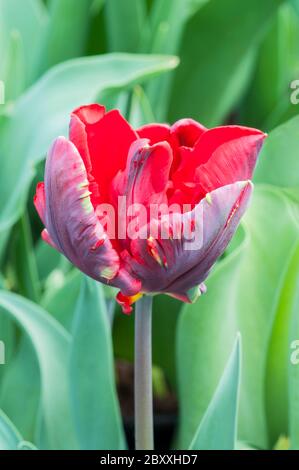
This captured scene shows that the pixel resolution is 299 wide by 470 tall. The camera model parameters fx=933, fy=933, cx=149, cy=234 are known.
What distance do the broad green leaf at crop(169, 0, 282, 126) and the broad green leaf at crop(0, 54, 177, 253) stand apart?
18 centimetres

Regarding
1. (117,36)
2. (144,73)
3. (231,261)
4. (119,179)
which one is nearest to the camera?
(119,179)

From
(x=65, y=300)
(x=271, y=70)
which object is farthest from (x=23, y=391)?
(x=271, y=70)

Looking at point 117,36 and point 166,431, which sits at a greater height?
point 117,36

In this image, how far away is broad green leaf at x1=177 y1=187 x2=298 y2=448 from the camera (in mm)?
595

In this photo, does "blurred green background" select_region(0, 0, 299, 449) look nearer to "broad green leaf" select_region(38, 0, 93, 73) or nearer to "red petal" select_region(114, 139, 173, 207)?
"broad green leaf" select_region(38, 0, 93, 73)

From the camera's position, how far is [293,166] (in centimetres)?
59

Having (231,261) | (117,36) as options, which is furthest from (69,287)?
(117,36)

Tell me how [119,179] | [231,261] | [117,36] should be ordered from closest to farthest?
[119,179] < [231,261] < [117,36]

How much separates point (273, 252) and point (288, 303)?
0.04 meters

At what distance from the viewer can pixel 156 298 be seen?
73 cm

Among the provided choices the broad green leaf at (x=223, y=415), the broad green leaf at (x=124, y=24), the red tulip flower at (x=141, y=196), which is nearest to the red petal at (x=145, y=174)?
the red tulip flower at (x=141, y=196)

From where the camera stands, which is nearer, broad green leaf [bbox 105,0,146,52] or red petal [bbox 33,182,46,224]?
red petal [bbox 33,182,46,224]

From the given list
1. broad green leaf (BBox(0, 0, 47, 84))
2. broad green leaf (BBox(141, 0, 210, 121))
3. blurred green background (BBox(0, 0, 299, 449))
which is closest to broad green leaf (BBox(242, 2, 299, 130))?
blurred green background (BBox(0, 0, 299, 449))
